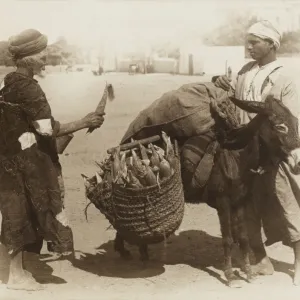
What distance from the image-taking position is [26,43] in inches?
163

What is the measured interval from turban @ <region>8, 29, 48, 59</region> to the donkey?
1.42 meters

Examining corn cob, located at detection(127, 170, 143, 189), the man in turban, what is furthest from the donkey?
the man in turban

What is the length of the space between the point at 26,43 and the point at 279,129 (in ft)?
6.39

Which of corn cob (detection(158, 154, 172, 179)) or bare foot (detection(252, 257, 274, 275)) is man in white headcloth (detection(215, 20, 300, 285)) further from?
corn cob (detection(158, 154, 172, 179))

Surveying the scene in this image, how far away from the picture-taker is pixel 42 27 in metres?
4.93

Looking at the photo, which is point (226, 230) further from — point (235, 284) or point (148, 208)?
point (148, 208)

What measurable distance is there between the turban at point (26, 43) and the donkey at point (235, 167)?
142 cm

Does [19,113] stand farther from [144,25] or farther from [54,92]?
[54,92]

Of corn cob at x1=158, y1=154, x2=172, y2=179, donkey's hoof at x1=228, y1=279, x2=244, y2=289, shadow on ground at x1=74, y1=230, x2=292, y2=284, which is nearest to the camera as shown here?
corn cob at x1=158, y1=154, x2=172, y2=179

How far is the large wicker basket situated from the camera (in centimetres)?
427

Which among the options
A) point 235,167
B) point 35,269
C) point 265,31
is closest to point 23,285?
point 35,269

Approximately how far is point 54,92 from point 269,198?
519 cm

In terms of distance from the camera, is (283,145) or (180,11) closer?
(283,145)

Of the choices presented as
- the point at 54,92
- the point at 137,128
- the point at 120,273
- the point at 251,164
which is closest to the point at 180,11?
the point at 137,128
